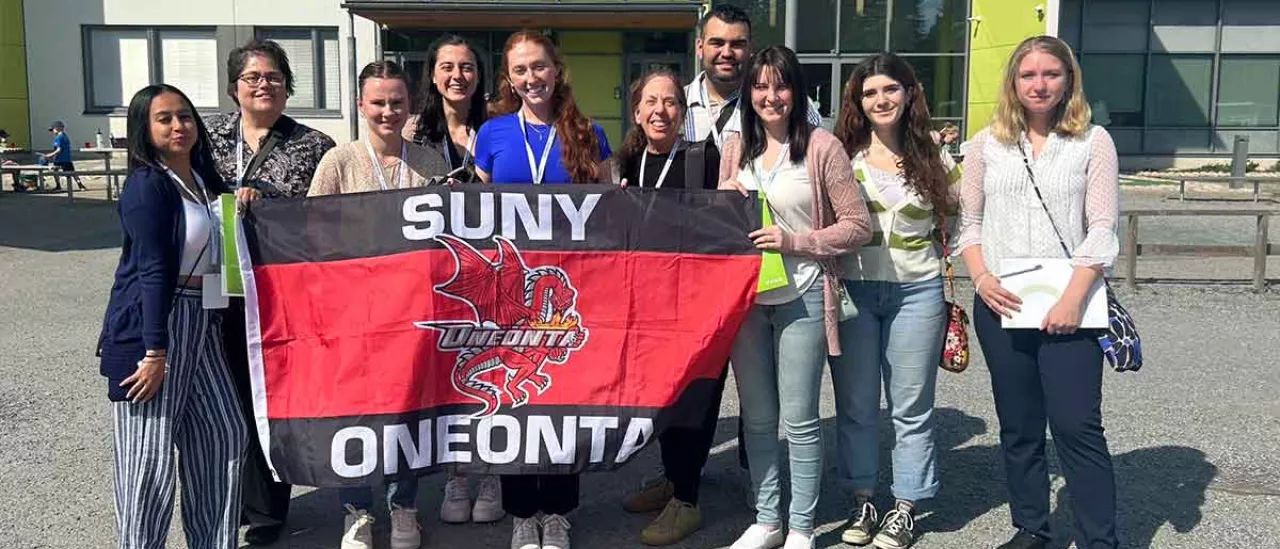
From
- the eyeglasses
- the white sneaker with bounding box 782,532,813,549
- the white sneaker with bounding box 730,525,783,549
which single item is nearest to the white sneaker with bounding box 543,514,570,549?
the white sneaker with bounding box 730,525,783,549

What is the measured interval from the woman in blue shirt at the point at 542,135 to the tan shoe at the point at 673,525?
1.55 metres

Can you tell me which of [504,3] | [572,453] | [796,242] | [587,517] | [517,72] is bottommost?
[587,517]

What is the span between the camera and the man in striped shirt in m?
4.93

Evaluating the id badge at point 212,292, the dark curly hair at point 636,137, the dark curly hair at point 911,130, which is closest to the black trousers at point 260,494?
the id badge at point 212,292

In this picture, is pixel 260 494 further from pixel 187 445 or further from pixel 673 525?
pixel 673 525

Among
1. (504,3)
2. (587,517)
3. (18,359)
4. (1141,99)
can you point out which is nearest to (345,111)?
(504,3)

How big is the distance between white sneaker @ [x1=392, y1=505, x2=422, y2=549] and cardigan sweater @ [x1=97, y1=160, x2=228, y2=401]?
1.33 meters

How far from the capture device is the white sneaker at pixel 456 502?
481cm

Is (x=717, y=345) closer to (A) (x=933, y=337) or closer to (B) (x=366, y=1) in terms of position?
(A) (x=933, y=337)

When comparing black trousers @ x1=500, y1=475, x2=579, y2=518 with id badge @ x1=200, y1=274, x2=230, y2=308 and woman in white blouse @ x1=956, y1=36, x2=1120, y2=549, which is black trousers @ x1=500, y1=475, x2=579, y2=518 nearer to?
id badge @ x1=200, y1=274, x2=230, y2=308

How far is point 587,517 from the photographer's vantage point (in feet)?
16.2

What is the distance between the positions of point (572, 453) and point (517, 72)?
5.30 feet

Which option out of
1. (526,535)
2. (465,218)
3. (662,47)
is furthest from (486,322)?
(662,47)

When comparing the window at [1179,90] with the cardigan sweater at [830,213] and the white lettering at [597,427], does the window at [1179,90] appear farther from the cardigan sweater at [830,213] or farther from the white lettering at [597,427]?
the white lettering at [597,427]
